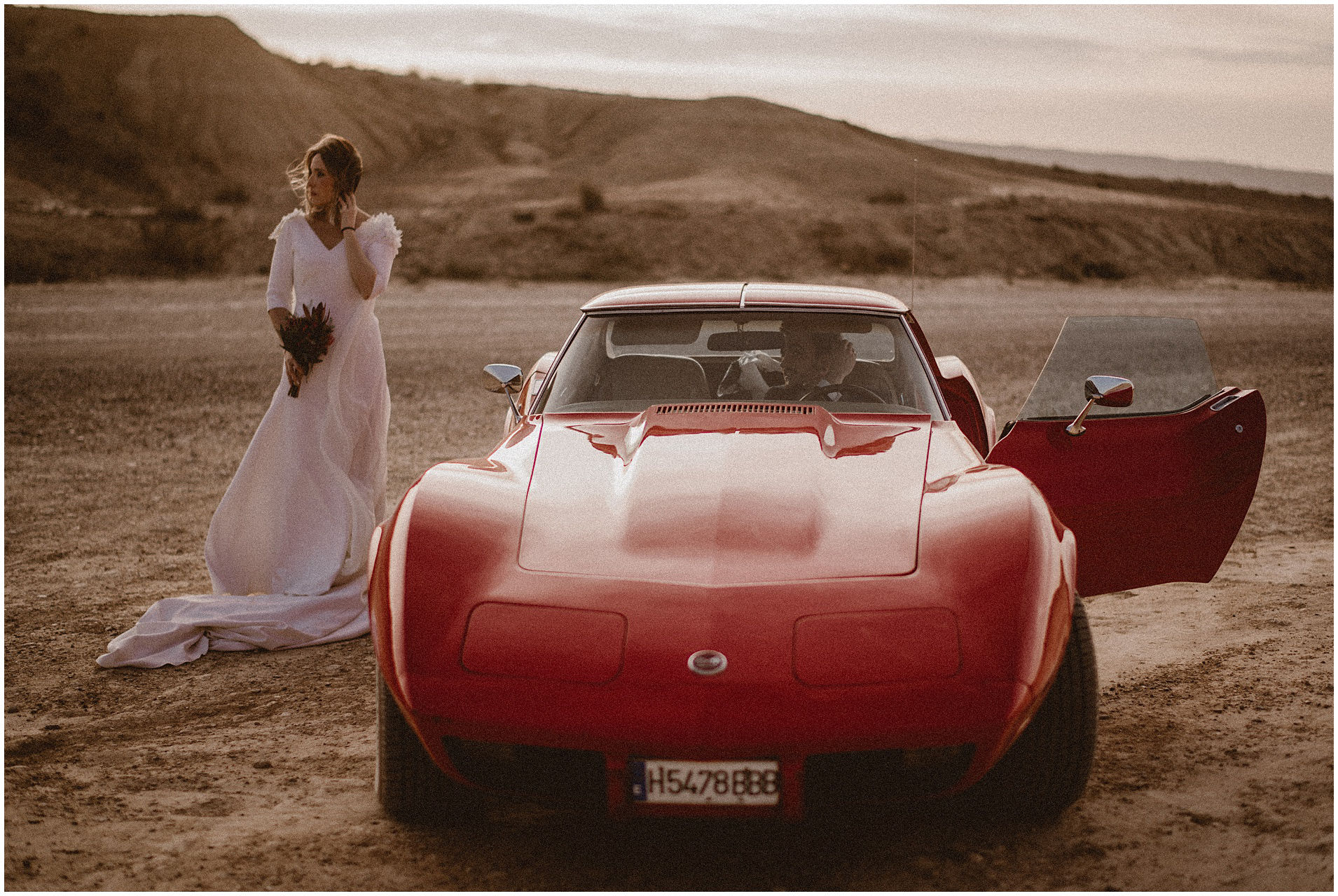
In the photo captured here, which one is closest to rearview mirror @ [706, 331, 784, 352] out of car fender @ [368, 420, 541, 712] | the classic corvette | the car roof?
the car roof

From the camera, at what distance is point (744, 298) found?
4.58 meters

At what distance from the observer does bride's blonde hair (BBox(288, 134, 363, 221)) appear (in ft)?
17.7

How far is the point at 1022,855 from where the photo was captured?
312 cm

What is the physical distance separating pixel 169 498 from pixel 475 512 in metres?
5.63

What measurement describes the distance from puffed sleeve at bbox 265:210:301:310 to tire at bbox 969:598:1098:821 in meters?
3.76

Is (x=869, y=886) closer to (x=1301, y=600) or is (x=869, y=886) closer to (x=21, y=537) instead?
(x=1301, y=600)

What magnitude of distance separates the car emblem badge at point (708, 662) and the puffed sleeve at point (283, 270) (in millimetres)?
3431

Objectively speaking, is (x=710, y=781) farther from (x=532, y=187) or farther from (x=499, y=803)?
(x=532, y=187)

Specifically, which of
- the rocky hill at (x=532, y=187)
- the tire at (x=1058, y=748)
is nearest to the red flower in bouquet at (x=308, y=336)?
the tire at (x=1058, y=748)

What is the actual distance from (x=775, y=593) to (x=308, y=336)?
10.6ft

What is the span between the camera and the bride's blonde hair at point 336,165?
17.7 ft

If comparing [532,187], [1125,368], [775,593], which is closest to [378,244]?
[775,593]

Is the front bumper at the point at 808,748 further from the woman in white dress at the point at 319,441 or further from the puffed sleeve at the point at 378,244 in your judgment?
the puffed sleeve at the point at 378,244

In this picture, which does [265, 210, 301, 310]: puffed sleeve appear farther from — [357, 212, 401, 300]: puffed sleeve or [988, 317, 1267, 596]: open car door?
[988, 317, 1267, 596]: open car door
